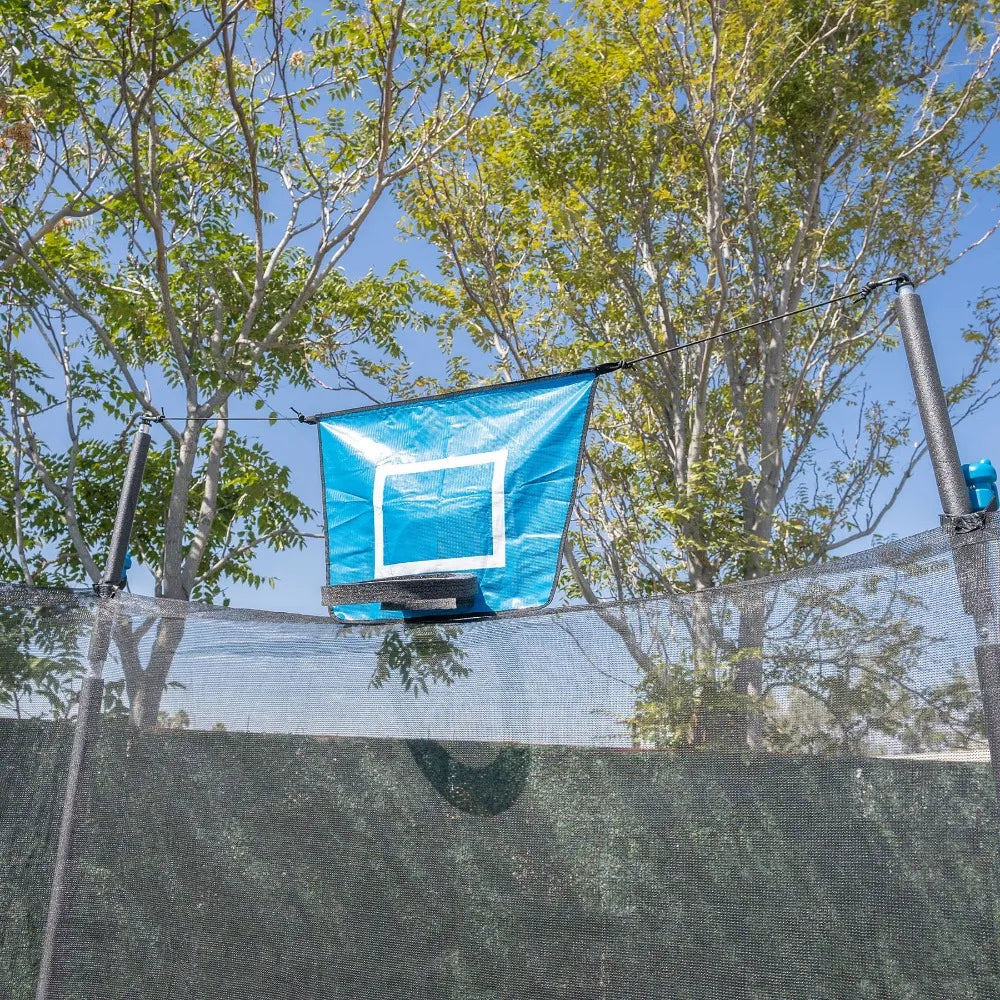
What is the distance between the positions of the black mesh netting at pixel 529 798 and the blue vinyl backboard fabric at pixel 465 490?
0.20 m

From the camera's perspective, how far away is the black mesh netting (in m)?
1.91

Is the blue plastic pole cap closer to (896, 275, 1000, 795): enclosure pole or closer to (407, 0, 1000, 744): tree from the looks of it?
(896, 275, 1000, 795): enclosure pole

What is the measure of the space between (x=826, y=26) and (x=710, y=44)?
850 mm

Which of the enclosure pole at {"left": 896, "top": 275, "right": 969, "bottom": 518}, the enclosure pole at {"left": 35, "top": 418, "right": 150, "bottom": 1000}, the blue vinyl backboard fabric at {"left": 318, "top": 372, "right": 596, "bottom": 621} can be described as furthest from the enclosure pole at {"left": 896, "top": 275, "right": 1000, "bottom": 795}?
the enclosure pole at {"left": 35, "top": 418, "right": 150, "bottom": 1000}

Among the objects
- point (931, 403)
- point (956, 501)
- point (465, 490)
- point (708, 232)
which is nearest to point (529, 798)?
point (465, 490)

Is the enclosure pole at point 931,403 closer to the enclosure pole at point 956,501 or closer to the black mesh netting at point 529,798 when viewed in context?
the enclosure pole at point 956,501

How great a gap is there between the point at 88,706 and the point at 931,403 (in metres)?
2.34

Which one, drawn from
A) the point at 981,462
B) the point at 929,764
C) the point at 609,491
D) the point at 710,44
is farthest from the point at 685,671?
the point at 710,44

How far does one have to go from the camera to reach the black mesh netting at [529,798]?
1909 millimetres

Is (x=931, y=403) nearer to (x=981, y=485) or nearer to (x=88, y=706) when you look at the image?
(x=981, y=485)

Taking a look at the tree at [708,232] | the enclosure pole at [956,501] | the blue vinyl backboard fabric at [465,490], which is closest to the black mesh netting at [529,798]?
the enclosure pole at [956,501]

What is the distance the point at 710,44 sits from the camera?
702cm

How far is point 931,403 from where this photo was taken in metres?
2.18

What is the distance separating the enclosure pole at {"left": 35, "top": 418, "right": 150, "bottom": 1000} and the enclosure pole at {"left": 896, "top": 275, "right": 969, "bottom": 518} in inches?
88.1
